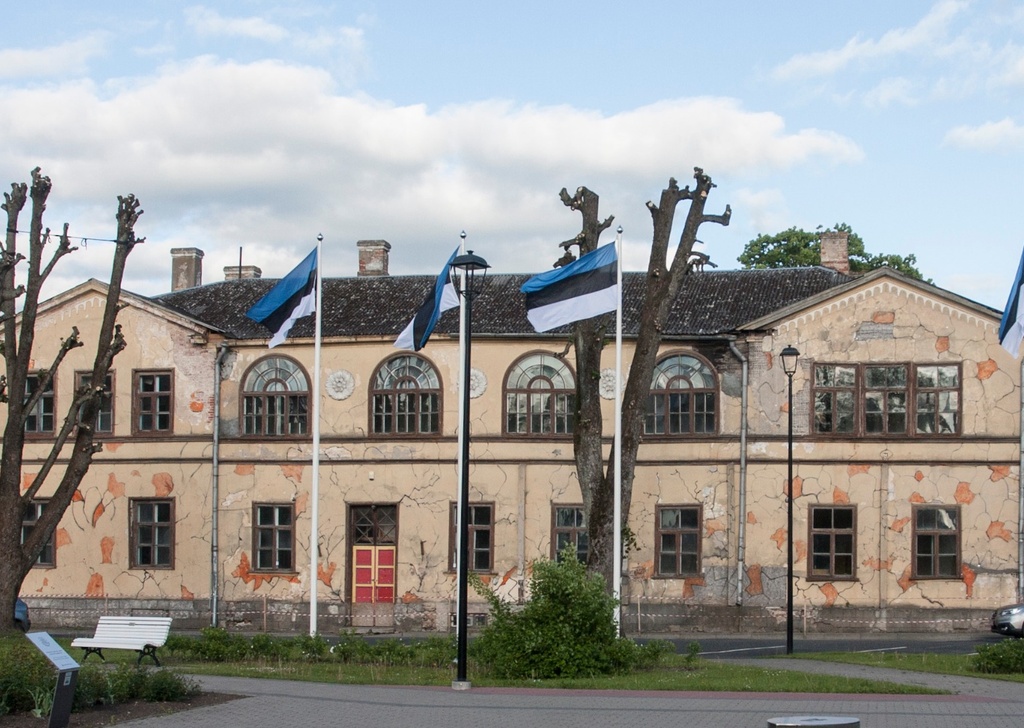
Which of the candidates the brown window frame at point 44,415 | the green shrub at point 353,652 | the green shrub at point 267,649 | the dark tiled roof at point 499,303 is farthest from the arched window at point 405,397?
the green shrub at point 353,652

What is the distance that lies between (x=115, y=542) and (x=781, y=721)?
97.7 ft

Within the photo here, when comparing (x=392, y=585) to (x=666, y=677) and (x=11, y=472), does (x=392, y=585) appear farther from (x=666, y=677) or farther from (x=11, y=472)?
(x=666, y=677)

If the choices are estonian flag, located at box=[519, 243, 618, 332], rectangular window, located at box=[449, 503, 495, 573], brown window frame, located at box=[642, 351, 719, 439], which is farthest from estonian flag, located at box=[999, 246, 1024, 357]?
rectangular window, located at box=[449, 503, 495, 573]

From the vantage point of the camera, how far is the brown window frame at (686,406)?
118 feet

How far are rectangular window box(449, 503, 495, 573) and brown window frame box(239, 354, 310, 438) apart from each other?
194 inches

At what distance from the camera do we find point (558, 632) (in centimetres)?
2053

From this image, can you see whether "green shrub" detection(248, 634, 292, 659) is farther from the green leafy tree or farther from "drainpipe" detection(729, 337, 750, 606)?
the green leafy tree

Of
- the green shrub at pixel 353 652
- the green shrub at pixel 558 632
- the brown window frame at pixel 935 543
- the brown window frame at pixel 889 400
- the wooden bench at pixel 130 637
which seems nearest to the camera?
the wooden bench at pixel 130 637

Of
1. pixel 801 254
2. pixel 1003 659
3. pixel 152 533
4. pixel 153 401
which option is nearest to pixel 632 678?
pixel 1003 659

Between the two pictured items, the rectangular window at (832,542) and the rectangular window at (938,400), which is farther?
the rectangular window at (832,542)

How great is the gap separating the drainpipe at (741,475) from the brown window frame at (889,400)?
1.66m

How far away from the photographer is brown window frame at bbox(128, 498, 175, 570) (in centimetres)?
3828

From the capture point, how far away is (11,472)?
27.5 m

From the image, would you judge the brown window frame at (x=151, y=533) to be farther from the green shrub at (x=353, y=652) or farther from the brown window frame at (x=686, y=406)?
the green shrub at (x=353, y=652)
